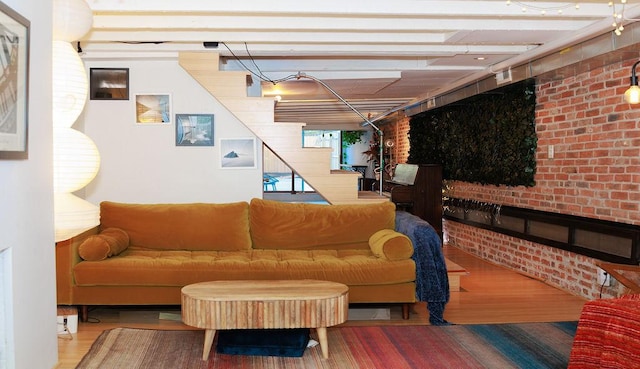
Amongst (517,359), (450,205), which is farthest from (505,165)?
(517,359)

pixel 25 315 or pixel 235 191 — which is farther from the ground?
pixel 235 191

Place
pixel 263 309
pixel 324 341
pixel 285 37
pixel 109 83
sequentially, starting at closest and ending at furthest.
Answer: pixel 263 309, pixel 324 341, pixel 285 37, pixel 109 83

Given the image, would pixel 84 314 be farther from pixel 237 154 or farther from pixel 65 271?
pixel 237 154

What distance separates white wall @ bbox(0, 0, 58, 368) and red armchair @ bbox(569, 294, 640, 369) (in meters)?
2.82

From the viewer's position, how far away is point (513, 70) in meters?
5.79

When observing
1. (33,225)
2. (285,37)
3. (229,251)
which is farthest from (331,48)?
(33,225)

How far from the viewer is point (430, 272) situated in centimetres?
468

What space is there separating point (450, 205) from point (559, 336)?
4558 millimetres

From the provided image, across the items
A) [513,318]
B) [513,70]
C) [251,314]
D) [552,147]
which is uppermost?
[513,70]

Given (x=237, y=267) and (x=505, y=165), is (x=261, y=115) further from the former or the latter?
(x=505, y=165)

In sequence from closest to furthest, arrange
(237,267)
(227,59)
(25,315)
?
(25,315), (237,267), (227,59)

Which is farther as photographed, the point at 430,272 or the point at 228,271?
the point at 430,272

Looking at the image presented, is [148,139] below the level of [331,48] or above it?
below

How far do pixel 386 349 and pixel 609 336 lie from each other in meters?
1.43
